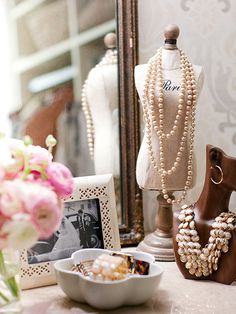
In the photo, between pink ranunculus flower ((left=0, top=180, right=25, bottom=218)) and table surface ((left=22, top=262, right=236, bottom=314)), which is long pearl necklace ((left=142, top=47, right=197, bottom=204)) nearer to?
table surface ((left=22, top=262, right=236, bottom=314))

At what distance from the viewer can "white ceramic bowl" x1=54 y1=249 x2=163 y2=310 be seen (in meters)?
0.82

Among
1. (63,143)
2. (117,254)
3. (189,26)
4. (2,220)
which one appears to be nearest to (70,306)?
(117,254)

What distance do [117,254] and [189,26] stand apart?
527 mm

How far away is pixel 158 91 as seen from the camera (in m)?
1.02

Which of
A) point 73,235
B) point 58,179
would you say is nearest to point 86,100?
point 73,235

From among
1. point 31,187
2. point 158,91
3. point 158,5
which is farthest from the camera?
point 158,5

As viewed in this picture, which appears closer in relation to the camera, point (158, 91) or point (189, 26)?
point (158, 91)

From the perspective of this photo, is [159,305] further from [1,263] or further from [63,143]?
[63,143]

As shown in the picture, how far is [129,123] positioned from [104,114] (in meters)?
0.05

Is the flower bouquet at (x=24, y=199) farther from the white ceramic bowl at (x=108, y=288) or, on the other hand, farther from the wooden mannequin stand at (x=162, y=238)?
the wooden mannequin stand at (x=162, y=238)

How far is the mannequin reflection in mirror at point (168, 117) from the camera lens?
40.2 inches

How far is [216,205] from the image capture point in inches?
38.1

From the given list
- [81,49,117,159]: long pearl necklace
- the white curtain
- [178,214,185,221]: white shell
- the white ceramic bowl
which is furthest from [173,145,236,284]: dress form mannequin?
the white curtain

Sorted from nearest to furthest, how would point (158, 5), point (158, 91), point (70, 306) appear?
point (70, 306) → point (158, 91) → point (158, 5)
